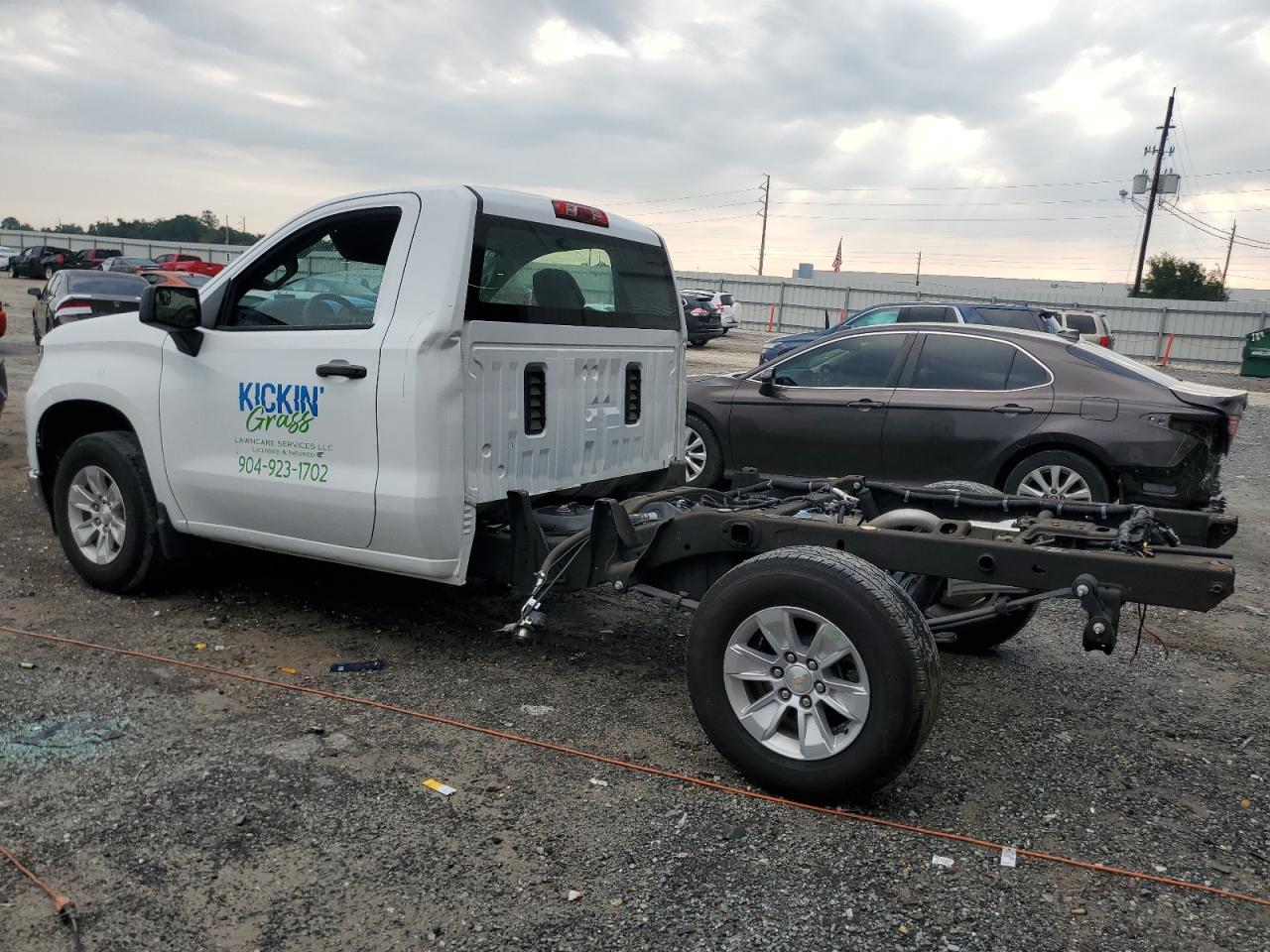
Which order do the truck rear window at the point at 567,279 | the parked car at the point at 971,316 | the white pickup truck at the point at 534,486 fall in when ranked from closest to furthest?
the white pickup truck at the point at 534,486, the truck rear window at the point at 567,279, the parked car at the point at 971,316

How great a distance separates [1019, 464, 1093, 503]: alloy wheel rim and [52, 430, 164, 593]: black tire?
547 cm

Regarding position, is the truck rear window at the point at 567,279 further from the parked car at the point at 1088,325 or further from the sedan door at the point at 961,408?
the parked car at the point at 1088,325

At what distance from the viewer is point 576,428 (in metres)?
4.85

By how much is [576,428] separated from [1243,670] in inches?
136

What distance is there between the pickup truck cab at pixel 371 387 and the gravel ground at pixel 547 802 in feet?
2.08

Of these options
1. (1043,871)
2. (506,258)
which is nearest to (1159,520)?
(1043,871)

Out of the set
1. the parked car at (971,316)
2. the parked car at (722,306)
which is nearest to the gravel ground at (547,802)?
the parked car at (971,316)

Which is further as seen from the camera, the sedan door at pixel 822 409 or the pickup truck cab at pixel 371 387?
the sedan door at pixel 822 409

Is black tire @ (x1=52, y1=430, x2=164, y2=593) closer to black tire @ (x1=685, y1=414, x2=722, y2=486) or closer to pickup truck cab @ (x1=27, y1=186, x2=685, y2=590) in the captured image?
pickup truck cab @ (x1=27, y1=186, x2=685, y2=590)

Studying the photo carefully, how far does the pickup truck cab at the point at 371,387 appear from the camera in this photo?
13.7 ft

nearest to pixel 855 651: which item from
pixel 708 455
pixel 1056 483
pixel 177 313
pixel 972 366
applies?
pixel 177 313

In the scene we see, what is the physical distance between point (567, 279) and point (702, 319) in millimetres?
24642

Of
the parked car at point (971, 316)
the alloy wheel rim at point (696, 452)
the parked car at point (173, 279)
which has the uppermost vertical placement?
the parked car at point (971, 316)

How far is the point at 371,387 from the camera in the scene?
4.21 metres
